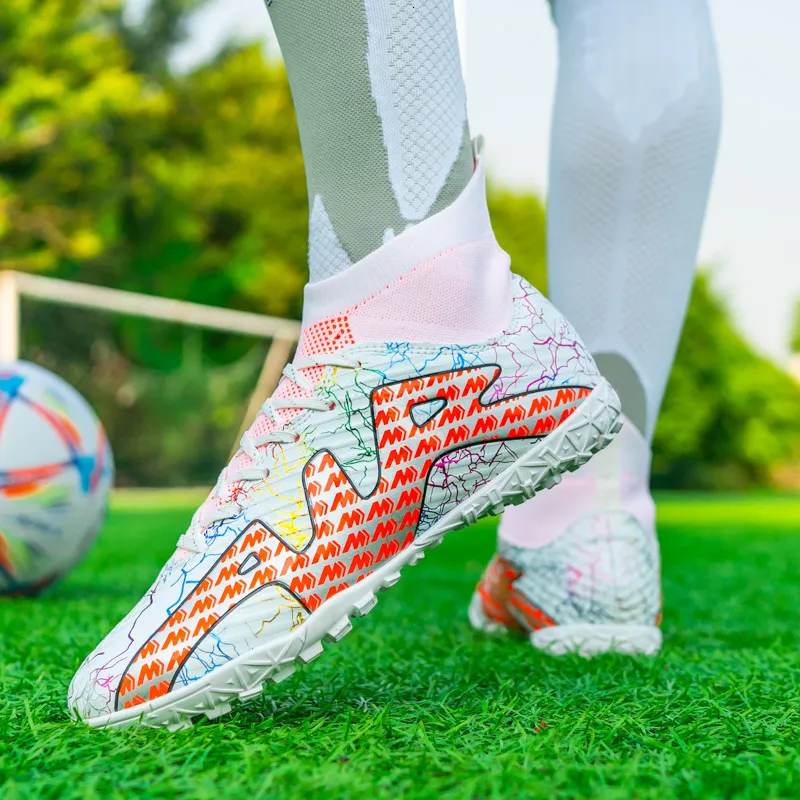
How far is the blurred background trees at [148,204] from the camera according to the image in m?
12.9

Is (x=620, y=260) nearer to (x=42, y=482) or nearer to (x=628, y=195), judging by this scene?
(x=628, y=195)

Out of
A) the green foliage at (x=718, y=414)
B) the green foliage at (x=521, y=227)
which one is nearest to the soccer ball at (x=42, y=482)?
the green foliage at (x=521, y=227)

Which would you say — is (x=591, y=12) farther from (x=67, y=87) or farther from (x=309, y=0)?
(x=67, y=87)

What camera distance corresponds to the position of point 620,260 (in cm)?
154

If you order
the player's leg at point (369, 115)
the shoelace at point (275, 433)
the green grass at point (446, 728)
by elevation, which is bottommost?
the green grass at point (446, 728)

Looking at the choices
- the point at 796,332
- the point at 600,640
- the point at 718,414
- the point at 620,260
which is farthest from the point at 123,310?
the point at 796,332

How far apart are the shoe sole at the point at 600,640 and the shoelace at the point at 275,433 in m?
0.62

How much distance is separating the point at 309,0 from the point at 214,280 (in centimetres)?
1768

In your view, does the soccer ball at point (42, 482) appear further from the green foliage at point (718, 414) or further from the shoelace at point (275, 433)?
the green foliage at point (718, 414)

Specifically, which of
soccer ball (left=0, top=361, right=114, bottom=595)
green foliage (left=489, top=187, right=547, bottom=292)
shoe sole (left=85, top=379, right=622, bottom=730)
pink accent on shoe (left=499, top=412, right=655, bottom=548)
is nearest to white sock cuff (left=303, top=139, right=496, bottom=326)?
Result: shoe sole (left=85, top=379, right=622, bottom=730)

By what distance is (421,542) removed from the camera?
1.06 m

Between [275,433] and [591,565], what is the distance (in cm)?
64

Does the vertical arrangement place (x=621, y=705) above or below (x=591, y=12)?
below

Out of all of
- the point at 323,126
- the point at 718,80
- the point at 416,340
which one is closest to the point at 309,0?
the point at 323,126
